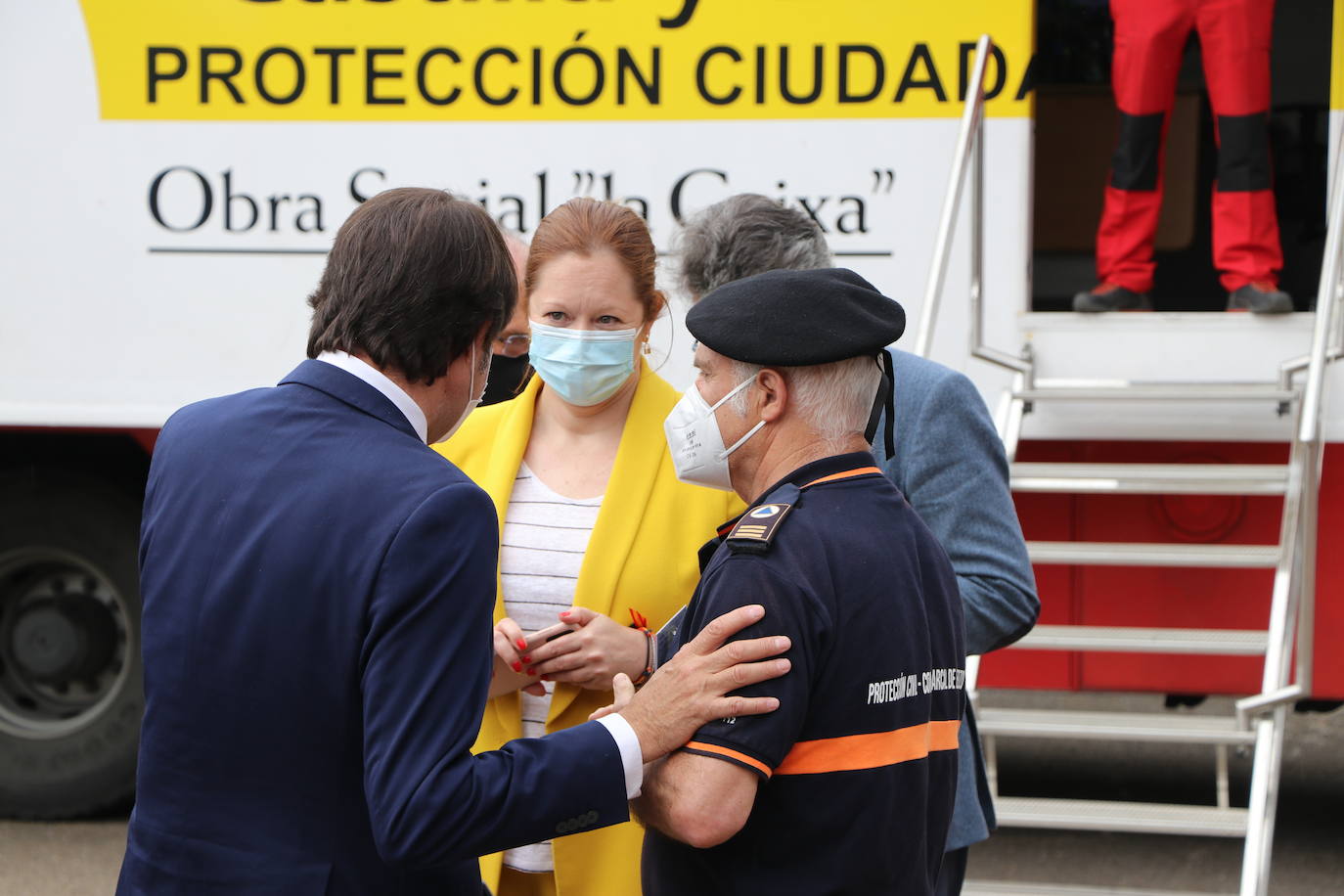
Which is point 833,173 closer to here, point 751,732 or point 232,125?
point 232,125

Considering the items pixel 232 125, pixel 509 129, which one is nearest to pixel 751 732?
pixel 509 129

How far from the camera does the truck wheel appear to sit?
469cm

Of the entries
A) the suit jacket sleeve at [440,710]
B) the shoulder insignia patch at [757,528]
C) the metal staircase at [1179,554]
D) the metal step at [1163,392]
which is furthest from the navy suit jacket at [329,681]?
the metal step at [1163,392]

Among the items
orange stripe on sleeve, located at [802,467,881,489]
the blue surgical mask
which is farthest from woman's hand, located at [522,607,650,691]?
orange stripe on sleeve, located at [802,467,881,489]

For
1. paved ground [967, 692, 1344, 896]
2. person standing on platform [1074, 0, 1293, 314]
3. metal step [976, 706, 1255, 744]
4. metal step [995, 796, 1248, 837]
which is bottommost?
paved ground [967, 692, 1344, 896]

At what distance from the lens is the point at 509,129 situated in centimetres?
422

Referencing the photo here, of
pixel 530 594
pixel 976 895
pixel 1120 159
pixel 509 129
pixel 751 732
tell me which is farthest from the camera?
pixel 1120 159

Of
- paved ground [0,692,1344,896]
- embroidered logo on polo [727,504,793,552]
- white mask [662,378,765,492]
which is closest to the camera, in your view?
embroidered logo on polo [727,504,793,552]

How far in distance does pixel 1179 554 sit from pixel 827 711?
2.52m

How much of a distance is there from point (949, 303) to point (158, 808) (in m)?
2.91

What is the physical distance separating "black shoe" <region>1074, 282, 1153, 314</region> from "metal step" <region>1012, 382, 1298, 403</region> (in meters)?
0.31

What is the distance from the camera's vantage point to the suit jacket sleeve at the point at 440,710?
1.46 m

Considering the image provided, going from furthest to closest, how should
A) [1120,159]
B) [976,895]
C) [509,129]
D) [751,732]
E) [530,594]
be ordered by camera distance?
1. [1120,159]
2. [509,129]
3. [976,895]
4. [530,594]
5. [751,732]

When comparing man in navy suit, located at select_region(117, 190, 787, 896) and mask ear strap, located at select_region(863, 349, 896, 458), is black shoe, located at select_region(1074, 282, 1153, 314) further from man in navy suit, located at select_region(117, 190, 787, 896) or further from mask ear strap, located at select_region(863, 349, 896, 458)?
man in navy suit, located at select_region(117, 190, 787, 896)
